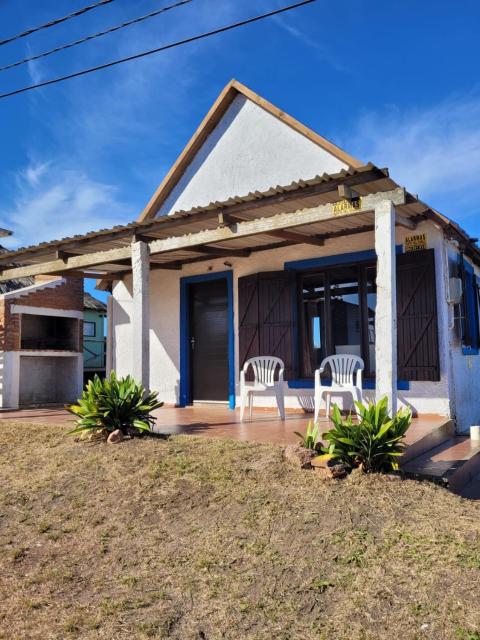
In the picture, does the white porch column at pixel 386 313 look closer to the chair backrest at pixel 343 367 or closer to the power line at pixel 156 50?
the chair backrest at pixel 343 367

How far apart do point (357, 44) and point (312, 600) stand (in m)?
7.71

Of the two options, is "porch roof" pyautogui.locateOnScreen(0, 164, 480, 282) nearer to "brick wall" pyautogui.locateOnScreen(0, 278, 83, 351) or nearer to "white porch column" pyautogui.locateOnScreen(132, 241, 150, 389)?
"white porch column" pyautogui.locateOnScreen(132, 241, 150, 389)

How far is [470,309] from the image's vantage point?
877cm

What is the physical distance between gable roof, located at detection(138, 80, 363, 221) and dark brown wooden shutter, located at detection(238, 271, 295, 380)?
89.3 inches

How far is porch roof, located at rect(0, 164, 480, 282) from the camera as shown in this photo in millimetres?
5570

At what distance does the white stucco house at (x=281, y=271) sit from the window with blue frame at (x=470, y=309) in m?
0.03

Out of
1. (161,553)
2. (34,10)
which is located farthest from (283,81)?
(161,553)

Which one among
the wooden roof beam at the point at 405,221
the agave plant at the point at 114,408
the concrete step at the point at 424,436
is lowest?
the concrete step at the point at 424,436

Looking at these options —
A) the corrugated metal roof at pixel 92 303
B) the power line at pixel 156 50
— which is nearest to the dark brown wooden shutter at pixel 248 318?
the power line at pixel 156 50

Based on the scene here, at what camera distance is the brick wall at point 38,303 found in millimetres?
11516

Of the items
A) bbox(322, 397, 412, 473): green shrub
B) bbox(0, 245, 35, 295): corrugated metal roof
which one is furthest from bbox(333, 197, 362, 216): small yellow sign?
bbox(0, 245, 35, 295): corrugated metal roof

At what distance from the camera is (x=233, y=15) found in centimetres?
611

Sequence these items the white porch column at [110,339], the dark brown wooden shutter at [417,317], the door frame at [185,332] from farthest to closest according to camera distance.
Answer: the white porch column at [110,339] → the door frame at [185,332] → the dark brown wooden shutter at [417,317]

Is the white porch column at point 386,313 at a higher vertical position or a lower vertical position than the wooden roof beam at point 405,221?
lower
